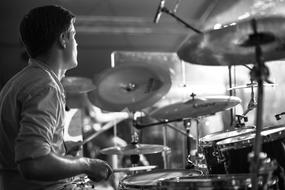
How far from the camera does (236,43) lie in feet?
4.67

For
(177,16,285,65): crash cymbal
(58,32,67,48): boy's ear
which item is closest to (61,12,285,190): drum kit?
(177,16,285,65): crash cymbal

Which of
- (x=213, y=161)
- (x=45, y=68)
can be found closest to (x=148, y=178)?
(x=213, y=161)

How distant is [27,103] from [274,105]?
371 cm

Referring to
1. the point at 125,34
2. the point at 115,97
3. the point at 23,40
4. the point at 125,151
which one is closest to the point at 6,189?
the point at 23,40

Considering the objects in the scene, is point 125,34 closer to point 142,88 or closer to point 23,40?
point 142,88

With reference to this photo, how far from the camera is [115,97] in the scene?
3477 mm

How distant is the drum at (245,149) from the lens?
6.25ft

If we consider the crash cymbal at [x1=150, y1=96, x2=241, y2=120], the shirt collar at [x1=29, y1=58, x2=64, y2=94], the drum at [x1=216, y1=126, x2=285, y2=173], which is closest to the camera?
the shirt collar at [x1=29, y1=58, x2=64, y2=94]

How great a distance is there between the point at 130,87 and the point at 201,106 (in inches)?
37.4

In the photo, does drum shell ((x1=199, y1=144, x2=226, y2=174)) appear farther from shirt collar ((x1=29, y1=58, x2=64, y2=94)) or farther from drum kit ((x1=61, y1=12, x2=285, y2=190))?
shirt collar ((x1=29, y1=58, x2=64, y2=94))

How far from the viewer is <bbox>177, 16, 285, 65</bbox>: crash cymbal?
1.31m

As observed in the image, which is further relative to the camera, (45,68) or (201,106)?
(201,106)

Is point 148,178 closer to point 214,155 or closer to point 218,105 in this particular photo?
point 214,155

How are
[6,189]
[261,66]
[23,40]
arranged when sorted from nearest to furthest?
[261,66] < [6,189] < [23,40]
